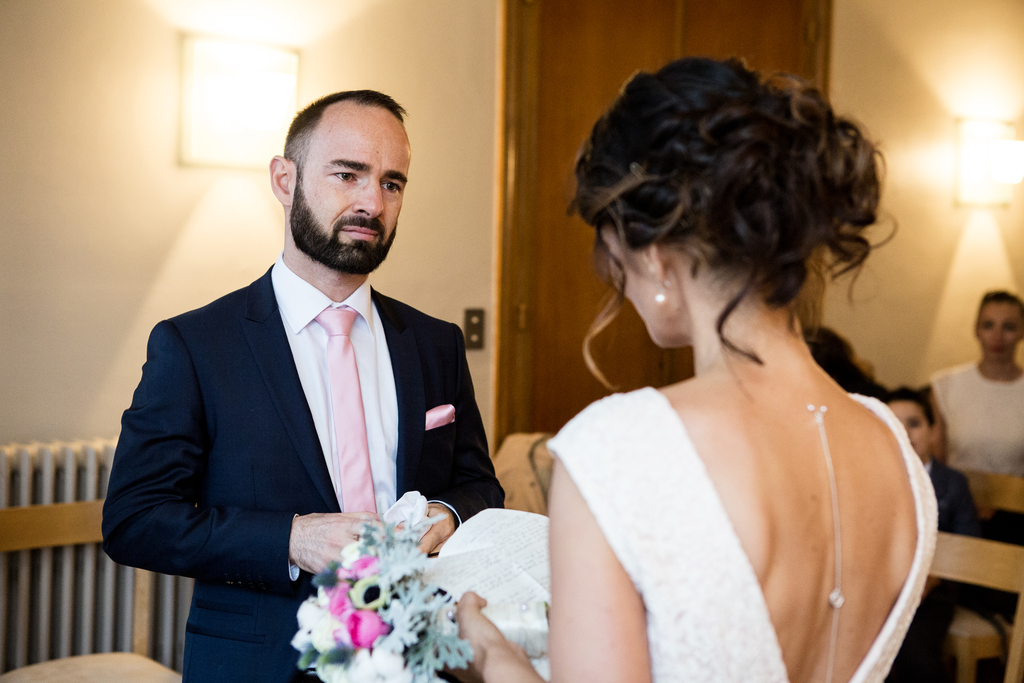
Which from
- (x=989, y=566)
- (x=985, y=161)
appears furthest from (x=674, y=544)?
(x=985, y=161)

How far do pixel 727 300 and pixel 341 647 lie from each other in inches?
24.6

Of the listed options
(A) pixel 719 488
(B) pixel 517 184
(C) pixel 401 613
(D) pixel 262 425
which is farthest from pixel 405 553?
(B) pixel 517 184

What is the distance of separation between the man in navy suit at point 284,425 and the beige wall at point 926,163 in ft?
10.7

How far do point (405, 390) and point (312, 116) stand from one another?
62 cm

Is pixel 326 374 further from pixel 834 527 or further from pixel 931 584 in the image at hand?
pixel 931 584

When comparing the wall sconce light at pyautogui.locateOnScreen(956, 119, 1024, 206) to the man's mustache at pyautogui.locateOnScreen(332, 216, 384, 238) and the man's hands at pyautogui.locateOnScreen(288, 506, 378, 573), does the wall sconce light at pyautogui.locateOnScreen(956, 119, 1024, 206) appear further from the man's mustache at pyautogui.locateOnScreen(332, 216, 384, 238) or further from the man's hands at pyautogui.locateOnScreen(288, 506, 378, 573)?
the man's hands at pyautogui.locateOnScreen(288, 506, 378, 573)

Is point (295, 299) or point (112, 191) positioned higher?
point (112, 191)

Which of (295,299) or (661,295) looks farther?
(295,299)

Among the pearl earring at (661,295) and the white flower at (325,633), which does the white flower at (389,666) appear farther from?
→ the pearl earring at (661,295)

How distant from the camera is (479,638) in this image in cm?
107

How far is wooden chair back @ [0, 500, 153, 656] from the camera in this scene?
2201mm

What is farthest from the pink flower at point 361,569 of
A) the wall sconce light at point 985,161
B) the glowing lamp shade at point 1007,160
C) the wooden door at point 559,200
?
the glowing lamp shade at point 1007,160

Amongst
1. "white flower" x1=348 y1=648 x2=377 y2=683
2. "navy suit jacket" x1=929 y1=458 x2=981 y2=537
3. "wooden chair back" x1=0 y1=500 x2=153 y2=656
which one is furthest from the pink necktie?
"navy suit jacket" x1=929 y1=458 x2=981 y2=537

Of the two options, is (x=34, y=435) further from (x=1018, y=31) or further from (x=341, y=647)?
(x=1018, y=31)
